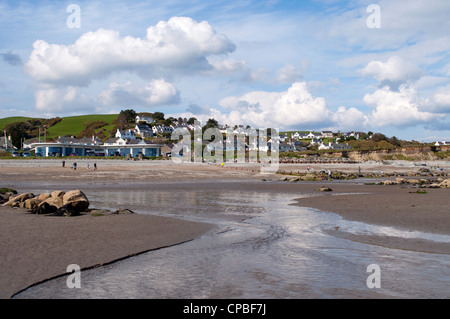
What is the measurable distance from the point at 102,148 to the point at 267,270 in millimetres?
110983

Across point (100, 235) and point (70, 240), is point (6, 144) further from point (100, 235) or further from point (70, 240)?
point (70, 240)

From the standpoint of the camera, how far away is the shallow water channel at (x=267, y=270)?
274 inches

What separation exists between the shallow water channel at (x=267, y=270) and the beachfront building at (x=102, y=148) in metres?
92.9

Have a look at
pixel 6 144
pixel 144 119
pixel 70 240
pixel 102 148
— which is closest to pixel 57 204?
pixel 70 240

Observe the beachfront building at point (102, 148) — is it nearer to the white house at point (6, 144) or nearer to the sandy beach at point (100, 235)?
the white house at point (6, 144)

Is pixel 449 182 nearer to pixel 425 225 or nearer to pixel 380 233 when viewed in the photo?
pixel 425 225

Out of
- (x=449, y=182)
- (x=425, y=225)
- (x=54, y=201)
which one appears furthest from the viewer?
(x=449, y=182)

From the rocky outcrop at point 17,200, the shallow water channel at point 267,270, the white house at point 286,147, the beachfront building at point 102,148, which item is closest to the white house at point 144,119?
the beachfront building at point 102,148

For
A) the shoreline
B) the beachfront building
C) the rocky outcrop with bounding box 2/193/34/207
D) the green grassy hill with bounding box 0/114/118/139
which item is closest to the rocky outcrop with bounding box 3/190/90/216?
the rocky outcrop with bounding box 2/193/34/207

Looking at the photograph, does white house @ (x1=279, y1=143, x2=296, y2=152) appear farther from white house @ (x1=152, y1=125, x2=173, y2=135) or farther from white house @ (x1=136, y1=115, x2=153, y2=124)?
white house @ (x1=136, y1=115, x2=153, y2=124)

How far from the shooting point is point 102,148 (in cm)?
11244
